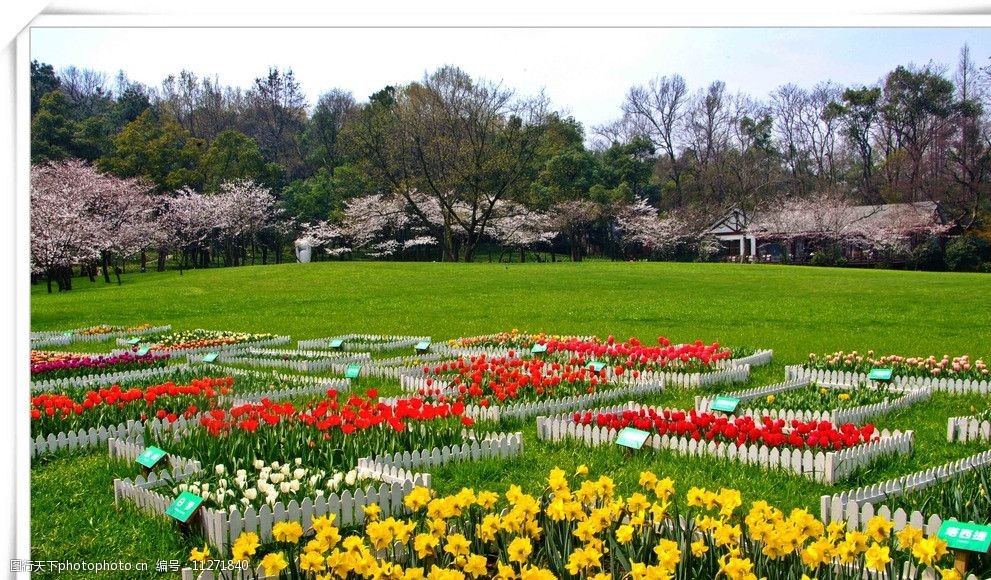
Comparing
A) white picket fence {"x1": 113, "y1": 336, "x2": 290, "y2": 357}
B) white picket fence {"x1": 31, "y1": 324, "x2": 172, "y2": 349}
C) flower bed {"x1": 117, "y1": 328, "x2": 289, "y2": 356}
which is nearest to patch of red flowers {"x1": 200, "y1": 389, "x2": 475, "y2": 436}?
white picket fence {"x1": 113, "y1": 336, "x2": 290, "y2": 357}

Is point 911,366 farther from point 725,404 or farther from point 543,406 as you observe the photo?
point 543,406

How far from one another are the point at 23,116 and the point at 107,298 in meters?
15.2

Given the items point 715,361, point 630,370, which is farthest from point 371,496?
point 715,361

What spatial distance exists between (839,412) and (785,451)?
1.57 m

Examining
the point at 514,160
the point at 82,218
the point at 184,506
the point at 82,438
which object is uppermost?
the point at 514,160

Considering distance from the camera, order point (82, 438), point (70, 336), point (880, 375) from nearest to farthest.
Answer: point (82, 438) < point (880, 375) < point (70, 336)

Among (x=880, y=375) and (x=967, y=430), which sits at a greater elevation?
(x=880, y=375)

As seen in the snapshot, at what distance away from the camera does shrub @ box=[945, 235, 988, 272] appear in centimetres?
2642

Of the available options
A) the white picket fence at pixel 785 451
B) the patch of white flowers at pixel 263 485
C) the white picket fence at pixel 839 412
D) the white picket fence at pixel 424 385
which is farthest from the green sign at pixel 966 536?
the white picket fence at pixel 424 385

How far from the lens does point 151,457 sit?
4703 mm

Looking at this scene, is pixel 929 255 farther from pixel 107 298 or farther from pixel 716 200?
pixel 107 298

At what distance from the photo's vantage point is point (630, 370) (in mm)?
8328

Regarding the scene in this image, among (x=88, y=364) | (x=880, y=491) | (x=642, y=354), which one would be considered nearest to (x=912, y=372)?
(x=642, y=354)

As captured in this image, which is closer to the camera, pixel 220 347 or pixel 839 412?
pixel 839 412
